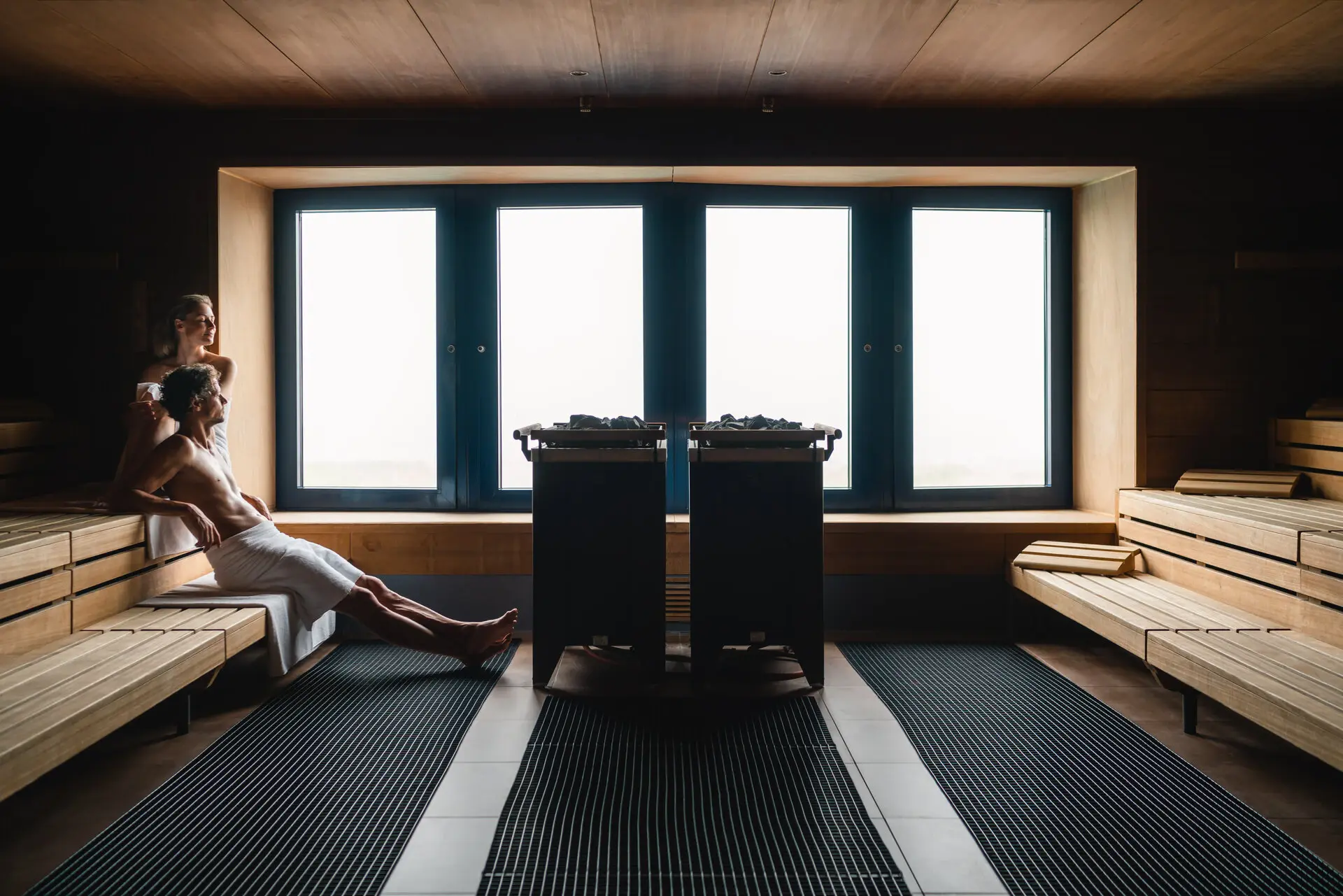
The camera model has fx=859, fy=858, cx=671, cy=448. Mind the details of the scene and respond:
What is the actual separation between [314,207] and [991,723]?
4.12m

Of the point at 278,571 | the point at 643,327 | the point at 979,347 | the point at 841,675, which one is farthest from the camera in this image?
the point at 979,347

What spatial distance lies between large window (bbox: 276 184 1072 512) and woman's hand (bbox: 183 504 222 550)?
1288 millimetres

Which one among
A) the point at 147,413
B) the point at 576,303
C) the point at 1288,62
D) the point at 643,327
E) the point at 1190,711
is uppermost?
the point at 1288,62

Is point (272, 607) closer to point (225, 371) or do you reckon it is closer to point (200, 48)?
point (225, 371)

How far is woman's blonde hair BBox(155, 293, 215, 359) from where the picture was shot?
393 centimetres

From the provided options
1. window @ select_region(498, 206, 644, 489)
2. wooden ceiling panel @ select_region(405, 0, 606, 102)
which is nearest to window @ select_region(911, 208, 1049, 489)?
window @ select_region(498, 206, 644, 489)

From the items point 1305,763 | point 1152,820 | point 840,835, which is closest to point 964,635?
point 1305,763

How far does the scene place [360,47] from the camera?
341 cm

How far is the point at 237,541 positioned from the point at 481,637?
1.06 meters

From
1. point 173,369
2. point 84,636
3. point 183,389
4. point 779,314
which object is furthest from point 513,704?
point 779,314

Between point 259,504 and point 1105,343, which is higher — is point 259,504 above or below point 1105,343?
below

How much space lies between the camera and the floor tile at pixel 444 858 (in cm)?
203

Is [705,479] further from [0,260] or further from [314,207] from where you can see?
[0,260]

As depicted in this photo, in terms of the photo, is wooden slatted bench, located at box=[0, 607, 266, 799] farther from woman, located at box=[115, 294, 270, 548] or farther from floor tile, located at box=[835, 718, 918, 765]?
floor tile, located at box=[835, 718, 918, 765]
